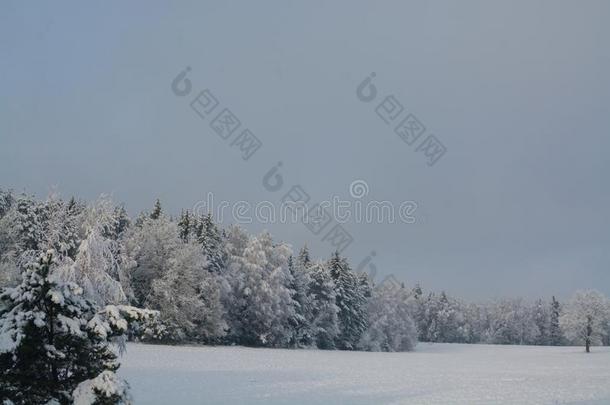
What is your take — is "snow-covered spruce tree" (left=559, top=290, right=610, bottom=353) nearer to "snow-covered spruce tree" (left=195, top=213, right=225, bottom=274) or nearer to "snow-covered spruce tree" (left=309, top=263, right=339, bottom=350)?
"snow-covered spruce tree" (left=309, top=263, right=339, bottom=350)

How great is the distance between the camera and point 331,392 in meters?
22.6

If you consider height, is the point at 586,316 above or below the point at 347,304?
below

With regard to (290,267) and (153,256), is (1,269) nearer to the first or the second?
(153,256)

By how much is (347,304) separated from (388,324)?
47.8 ft

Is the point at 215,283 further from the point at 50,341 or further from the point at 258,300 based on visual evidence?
the point at 50,341

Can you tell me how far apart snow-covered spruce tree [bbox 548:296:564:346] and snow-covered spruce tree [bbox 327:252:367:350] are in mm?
83286

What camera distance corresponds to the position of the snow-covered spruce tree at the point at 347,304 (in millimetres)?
79669

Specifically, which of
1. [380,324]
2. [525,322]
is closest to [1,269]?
[380,324]

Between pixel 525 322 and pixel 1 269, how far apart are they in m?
149

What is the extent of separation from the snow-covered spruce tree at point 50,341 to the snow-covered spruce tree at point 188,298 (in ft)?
129

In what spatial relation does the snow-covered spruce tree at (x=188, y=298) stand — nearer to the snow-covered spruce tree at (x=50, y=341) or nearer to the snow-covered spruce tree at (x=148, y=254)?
the snow-covered spruce tree at (x=148, y=254)

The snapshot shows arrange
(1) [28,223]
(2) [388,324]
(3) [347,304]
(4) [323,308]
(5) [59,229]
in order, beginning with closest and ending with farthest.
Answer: (5) [59,229] → (1) [28,223] → (4) [323,308] → (3) [347,304] → (2) [388,324]

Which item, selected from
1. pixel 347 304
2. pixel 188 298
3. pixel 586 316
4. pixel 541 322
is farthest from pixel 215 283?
pixel 541 322

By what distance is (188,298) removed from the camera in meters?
50.0
